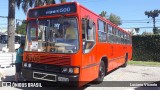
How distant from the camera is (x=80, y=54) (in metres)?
7.42

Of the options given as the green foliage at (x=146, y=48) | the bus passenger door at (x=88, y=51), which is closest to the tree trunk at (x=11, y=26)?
the green foliage at (x=146, y=48)

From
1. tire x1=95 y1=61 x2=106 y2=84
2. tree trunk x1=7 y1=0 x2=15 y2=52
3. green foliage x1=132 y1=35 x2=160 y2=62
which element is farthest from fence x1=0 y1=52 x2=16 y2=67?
green foliage x1=132 y1=35 x2=160 y2=62

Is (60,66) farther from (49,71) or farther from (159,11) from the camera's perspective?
(159,11)

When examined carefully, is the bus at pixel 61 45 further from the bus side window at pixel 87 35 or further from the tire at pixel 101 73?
the tire at pixel 101 73

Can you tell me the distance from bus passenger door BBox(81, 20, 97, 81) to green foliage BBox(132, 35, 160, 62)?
1490cm

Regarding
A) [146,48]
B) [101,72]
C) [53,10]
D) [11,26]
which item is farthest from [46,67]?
[146,48]

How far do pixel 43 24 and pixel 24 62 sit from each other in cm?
149

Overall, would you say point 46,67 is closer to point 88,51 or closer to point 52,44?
point 52,44

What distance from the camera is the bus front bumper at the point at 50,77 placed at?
7.28 meters

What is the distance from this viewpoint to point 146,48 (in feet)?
75.2

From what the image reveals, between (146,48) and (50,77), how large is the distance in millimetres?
16997

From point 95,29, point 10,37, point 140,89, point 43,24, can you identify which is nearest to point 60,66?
point 43,24

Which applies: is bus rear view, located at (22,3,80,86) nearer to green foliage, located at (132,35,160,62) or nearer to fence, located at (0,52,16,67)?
fence, located at (0,52,16,67)

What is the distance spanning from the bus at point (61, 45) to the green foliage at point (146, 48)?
576 inches
